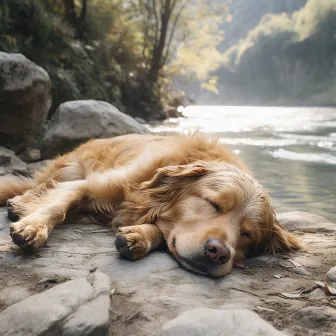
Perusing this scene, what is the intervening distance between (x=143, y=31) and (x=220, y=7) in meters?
7.55

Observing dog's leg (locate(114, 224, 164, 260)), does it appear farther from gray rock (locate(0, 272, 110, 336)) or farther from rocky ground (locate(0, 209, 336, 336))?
gray rock (locate(0, 272, 110, 336))

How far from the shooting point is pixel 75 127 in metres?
7.47

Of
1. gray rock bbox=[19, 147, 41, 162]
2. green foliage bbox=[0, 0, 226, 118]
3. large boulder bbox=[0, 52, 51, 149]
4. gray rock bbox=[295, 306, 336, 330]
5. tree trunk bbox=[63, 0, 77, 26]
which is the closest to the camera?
gray rock bbox=[295, 306, 336, 330]

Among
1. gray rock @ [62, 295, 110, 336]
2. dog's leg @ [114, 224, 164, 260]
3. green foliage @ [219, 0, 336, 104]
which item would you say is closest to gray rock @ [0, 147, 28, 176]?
dog's leg @ [114, 224, 164, 260]

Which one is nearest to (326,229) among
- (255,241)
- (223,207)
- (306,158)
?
(255,241)

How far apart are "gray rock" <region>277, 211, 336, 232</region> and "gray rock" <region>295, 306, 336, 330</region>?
2483 millimetres

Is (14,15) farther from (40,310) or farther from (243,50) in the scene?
(243,50)

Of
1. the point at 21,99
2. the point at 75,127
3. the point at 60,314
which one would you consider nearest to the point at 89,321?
the point at 60,314

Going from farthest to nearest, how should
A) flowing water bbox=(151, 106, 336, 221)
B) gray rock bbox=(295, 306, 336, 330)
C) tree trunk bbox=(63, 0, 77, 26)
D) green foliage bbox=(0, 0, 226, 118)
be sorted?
tree trunk bbox=(63, 0, 77, 26) → green foliage bbox=(0, 0, 226, 118) → flowing water bbox=(151, 106, 336, 221) → gray rock bbox=(295, 306, 336, 330)

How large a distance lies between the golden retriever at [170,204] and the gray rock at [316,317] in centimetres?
66

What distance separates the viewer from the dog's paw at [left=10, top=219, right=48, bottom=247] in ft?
9.00

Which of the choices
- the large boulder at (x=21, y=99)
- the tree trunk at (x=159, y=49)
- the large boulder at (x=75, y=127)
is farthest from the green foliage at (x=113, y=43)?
the large boulder at (x=75, y=127)

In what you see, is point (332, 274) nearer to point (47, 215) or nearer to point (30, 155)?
point (47, 215)

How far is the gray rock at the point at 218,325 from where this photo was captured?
1852mm
